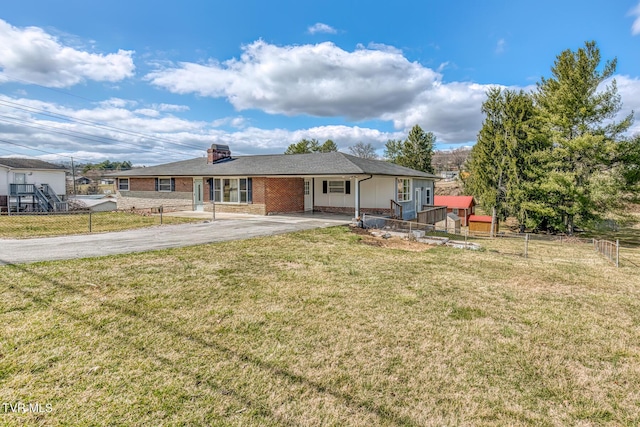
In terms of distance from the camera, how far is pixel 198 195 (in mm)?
21625

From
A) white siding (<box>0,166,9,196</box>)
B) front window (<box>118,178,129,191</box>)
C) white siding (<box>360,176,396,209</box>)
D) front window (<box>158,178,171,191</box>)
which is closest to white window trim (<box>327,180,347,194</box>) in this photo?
white siding (<box>360,176,396,209</box>)

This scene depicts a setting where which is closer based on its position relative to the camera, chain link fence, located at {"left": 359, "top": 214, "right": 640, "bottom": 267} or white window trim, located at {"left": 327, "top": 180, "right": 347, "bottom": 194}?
chain link fence, located at {"left": 359, "top": 214, "right": 640, "bottom": 267}

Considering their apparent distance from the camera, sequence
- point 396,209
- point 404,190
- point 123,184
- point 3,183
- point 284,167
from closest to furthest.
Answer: point 396,209, point 284,167, point 404,190, point 123,184, point 3,183

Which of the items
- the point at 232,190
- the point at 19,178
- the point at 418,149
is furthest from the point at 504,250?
the point at 19,178

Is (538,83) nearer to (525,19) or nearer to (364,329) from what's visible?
(525,19)

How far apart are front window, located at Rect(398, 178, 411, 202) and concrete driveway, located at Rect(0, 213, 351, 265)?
245 inches

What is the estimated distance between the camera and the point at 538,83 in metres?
24.0

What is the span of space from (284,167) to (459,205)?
686 inches

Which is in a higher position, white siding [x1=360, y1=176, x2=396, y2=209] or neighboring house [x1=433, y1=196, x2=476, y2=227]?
white siding [x1=360, y1=176, x2=396, y2=209]

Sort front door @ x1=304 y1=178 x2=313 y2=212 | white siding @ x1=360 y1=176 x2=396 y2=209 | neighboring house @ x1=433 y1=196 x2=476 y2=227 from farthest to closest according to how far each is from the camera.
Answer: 1. neighboring house @ x1=433 y1=196 x2=476 y2=227
2. front door @ x1=304 y1=178 x2=313 y2=212
3. white siding @ x1=360 y1=176 x2=396 y2=209

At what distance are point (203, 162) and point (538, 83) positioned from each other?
25012mm

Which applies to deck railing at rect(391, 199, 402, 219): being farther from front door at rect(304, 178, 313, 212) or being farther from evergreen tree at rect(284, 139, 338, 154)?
evergreen tree at rect(284, 139, 338, 154)

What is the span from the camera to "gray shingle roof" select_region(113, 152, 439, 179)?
16.8 metres

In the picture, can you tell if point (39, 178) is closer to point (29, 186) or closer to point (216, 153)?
point (29, 186)
